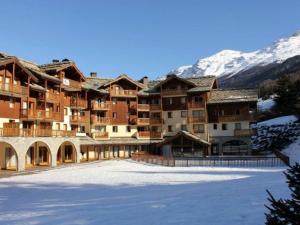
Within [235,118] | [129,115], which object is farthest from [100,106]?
[235,118]

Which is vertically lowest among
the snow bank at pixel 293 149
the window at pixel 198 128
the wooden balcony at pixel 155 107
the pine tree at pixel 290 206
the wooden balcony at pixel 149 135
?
the snow bank at pixel 293 149

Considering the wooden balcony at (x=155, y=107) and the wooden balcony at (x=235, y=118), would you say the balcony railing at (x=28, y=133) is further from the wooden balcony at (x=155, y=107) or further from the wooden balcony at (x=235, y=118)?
the wooden balcony at (x=235, y=118)

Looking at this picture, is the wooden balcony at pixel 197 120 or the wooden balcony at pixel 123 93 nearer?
the wooden balcony at pixel 197 120

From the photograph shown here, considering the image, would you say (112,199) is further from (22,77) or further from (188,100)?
(188,100)

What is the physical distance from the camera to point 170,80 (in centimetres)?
5762

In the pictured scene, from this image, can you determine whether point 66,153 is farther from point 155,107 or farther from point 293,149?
point 293,149

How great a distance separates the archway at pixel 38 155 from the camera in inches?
1649

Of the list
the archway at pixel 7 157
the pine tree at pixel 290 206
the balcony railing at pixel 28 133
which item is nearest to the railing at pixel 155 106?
the balcony railing at pixel 28 133

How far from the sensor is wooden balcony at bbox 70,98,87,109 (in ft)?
167

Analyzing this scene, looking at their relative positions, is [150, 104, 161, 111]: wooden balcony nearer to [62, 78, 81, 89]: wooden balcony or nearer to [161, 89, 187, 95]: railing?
[161, 89, 187, 95]: railing

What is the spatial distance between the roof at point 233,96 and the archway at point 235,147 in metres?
5.98

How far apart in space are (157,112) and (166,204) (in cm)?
4282

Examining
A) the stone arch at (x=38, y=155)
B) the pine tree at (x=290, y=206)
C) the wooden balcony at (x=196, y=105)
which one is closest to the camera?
the pine tree at (x=290, y=206)

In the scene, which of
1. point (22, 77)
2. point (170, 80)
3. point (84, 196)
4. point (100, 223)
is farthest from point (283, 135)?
point (100, 223)
